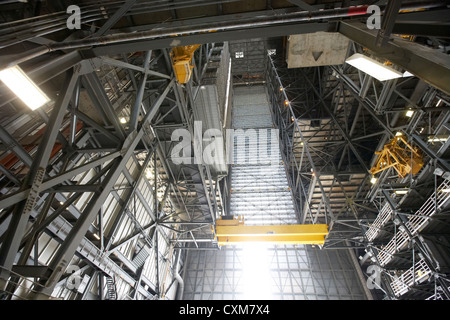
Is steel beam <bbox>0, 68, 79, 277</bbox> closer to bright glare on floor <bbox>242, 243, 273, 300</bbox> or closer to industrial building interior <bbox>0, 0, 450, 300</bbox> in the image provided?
industrial building interior <bbox>0, 0, 450, 300</bbox>

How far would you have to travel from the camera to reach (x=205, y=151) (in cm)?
1559

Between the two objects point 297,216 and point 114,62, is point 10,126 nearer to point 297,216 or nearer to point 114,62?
point 114,62

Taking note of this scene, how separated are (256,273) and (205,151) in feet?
47.9

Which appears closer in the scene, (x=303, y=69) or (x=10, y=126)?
(x=10, y=126)

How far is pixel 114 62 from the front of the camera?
18.7 ft

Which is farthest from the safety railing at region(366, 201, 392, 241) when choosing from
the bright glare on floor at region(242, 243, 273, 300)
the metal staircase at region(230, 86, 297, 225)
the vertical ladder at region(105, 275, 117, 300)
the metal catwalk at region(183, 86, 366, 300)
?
the vertical ladder at region(105, 275, 117, 300)

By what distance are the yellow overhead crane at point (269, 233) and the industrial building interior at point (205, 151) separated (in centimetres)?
13

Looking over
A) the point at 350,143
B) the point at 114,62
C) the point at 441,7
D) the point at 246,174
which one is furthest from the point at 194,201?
the point at 441,7

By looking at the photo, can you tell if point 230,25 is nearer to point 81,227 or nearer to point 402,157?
point 81,227

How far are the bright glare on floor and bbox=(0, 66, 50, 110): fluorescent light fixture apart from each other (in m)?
22.3

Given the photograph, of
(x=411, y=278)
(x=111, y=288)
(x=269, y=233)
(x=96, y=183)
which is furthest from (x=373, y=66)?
(x=411, y=278)

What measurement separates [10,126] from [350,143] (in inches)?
745

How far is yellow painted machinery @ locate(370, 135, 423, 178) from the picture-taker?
456 inches

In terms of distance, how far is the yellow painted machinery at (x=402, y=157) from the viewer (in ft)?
38.0
